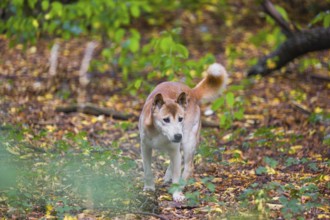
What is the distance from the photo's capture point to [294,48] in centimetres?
1109

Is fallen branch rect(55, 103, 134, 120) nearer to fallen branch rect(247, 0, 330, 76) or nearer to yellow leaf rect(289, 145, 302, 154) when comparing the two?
yellow leaf rect(289, 145, 302, 154)

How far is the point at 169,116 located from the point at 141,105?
4.33m

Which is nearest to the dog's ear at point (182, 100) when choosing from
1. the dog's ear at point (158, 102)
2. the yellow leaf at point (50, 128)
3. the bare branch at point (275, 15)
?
the dog's ear at point (158, 102)

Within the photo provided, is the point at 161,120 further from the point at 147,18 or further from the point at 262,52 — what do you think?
the point at 147,18

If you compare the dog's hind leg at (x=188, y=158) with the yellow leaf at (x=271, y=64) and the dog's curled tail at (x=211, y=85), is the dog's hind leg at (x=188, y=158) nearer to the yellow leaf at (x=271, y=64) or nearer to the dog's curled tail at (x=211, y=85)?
the dog's curled tail at (x=211, y=85)

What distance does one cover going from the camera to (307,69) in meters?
12.4

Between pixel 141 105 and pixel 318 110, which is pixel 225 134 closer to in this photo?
pixel 318 110

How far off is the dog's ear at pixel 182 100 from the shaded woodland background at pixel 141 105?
78 cm

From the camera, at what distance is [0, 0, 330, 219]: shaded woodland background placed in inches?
231

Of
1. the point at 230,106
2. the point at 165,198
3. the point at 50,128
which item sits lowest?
the point at 50,128

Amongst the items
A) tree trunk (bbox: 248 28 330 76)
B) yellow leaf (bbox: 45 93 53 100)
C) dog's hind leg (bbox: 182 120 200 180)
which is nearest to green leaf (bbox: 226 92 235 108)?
dog's hind leg (bbox: 182 120 200 180)

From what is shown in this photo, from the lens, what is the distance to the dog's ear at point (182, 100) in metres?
6.40

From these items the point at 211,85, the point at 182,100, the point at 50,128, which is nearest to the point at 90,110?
the point at 50,128

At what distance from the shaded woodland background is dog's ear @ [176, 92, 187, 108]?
78 centimetres
